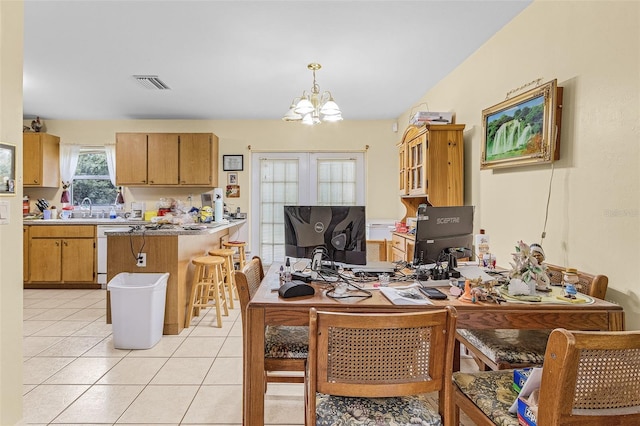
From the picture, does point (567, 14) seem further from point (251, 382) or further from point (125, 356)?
point (125, 356)

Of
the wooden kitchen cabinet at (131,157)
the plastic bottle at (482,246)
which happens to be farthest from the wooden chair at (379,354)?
the wooden kitchen cabinet at (131,157)

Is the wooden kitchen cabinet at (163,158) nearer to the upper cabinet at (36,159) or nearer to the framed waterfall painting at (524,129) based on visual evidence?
the upper cabinet at (36,159)

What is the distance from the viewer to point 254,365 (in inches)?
58.8

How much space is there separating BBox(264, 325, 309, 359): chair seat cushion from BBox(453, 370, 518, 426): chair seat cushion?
2.34ft

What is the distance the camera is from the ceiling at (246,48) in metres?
2.40

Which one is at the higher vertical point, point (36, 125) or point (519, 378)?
point (36, 125)

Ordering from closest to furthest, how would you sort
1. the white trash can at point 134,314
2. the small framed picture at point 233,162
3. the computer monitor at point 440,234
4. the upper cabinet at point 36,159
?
the computer monitor at point 440,234 < the white trash can at point 134,314 < the upper cabinet at point 36,159 < the small framed picture at point 233,162

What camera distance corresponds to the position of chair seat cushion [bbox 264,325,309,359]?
1678 millimetres

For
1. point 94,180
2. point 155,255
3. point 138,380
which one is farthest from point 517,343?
point 94,180

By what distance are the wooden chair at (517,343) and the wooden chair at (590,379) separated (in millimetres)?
594

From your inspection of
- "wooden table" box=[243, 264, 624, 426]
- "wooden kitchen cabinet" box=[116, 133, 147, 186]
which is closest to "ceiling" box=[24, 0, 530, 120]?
"wooden kitchen cabinet" box=[116, 133, 147, 186]

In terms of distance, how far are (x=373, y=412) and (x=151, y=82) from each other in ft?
12.9

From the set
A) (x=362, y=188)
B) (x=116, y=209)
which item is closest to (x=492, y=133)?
(x=362, y=188)

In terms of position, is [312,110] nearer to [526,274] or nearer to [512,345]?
[526,274]
